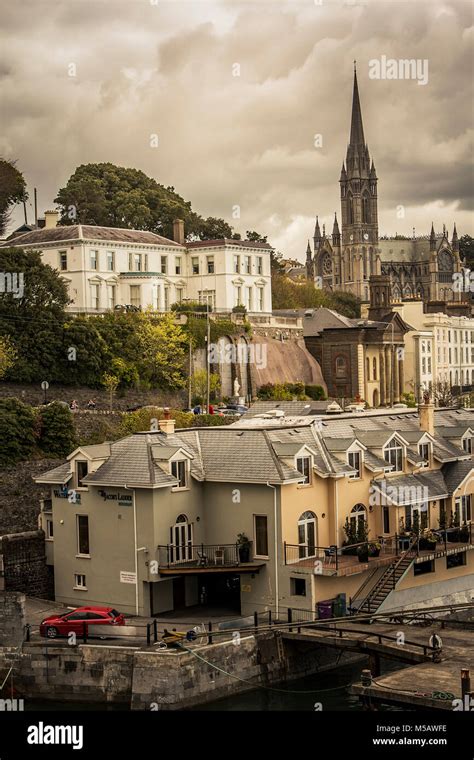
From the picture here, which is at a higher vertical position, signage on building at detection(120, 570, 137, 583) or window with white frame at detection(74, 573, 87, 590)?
signage on building at detection(120, 570, 137, 583)

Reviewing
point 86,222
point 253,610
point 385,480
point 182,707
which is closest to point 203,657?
point 182,707

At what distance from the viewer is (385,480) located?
172ft

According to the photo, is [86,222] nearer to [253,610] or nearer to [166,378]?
[166,378]

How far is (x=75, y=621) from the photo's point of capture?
4325 cm

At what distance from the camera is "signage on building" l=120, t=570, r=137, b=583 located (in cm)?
4716

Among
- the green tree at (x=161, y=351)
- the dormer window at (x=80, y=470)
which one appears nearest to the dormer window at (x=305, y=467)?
the dormer window at (x=80, y=470)

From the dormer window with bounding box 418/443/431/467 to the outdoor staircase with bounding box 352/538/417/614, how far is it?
233 inches

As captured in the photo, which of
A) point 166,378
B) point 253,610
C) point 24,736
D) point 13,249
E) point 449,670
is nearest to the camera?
point 24,736

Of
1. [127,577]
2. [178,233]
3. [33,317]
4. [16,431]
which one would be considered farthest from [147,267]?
[127,577]

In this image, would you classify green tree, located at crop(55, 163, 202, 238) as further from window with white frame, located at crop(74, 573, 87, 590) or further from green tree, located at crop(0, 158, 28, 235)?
window with white frame, located at crop(74, 573, 87, 590)

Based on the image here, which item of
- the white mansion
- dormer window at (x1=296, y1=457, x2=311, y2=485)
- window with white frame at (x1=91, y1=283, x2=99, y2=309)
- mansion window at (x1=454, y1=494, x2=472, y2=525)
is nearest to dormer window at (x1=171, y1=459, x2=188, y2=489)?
dormer window at (x1=296, y1=457, x2=311, y2=485)

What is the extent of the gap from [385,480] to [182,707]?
629 inches

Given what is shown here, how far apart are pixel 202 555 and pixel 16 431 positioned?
13.7m

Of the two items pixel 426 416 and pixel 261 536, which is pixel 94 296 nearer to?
pixel 426 416
